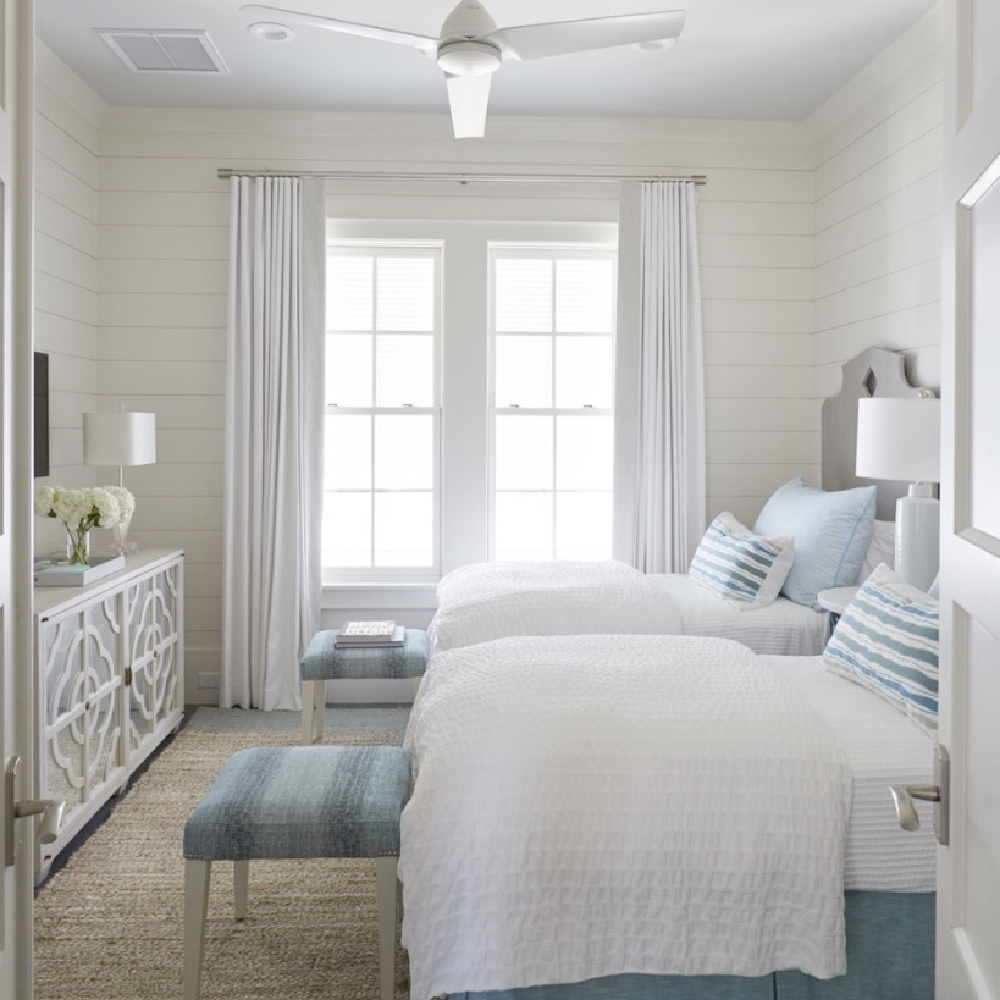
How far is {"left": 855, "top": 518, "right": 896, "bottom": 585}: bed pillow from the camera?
3.74 metres

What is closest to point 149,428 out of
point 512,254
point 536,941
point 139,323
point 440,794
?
point 139,323

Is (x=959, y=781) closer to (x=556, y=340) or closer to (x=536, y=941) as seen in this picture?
(x=536, y=941)

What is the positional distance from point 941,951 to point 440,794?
3.43ft

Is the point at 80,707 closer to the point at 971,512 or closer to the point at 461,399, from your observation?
the point at 461,399

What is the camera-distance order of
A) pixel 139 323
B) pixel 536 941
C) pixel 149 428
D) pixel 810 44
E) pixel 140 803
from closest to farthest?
pixel 536 941 → pixel 140 803 → pixel 810 44 → pixel 149 428 → pixel 139 323

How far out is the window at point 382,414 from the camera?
16.0 feet

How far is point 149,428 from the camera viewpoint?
4.13m

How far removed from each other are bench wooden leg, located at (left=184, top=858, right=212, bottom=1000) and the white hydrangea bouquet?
1.65 meters

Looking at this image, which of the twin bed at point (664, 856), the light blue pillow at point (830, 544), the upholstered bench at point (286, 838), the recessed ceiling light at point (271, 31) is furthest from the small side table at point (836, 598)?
the recessed ceiling light at point (271, 31)

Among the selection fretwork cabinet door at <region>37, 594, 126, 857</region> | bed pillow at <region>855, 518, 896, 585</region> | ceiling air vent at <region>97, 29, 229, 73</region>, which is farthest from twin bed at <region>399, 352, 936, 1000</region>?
ceiling air vent at <region>97, 29, 229, 73</region>

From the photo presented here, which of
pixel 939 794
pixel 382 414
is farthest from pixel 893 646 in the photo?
pixel 382 414

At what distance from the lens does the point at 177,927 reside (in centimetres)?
265

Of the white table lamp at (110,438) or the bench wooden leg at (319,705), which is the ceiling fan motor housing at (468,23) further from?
the bench wooden leg at (319,705)

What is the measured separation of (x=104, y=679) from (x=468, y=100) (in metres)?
2.33
